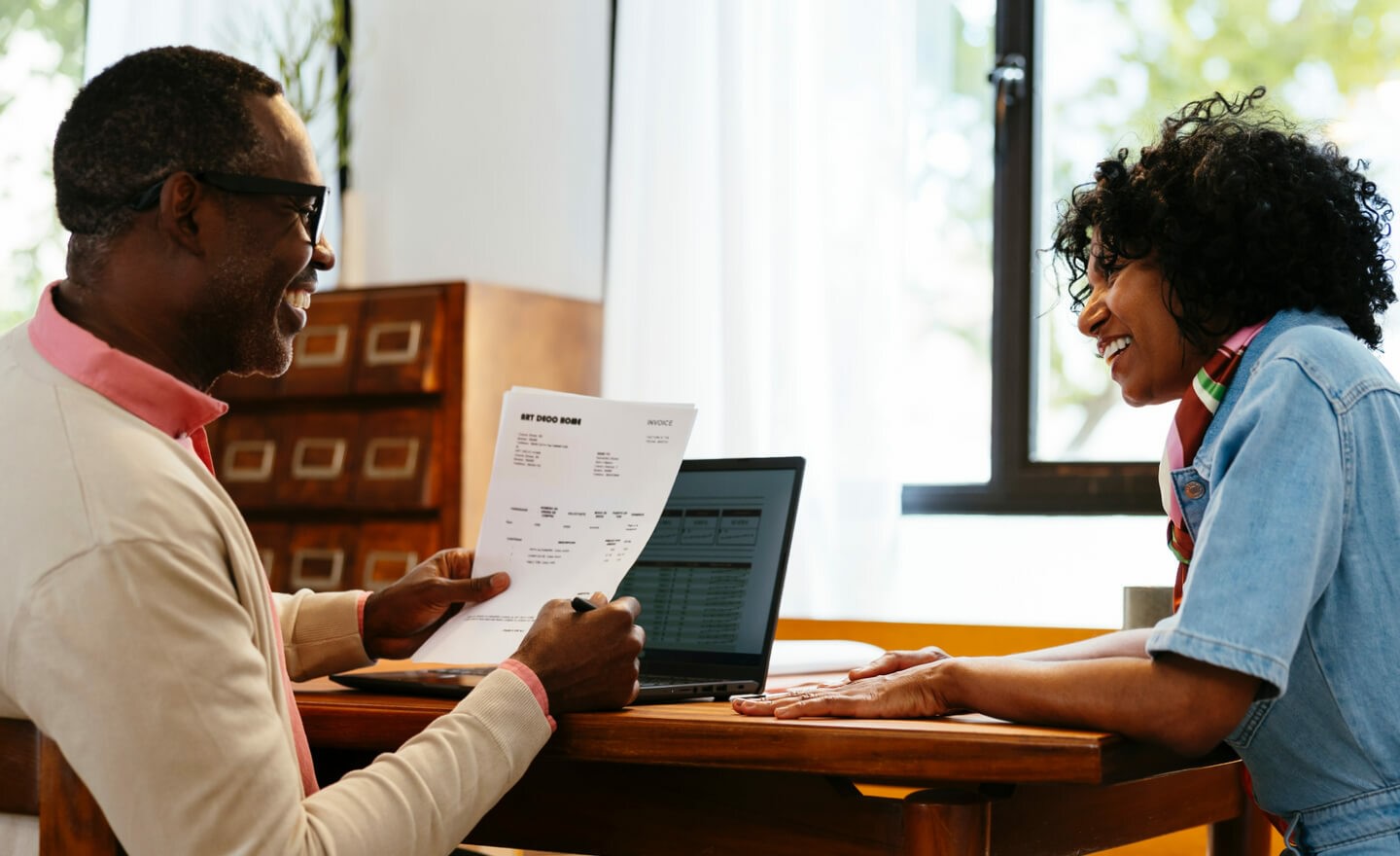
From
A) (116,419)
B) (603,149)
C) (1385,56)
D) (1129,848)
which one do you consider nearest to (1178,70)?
(1385,56)

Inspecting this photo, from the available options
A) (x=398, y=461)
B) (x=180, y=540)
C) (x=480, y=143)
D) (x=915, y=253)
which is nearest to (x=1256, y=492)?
(x=180, y=540)

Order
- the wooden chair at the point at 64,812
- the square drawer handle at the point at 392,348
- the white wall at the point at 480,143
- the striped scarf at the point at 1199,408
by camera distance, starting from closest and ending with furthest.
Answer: the wooden chair at the point at 64,812 < the striped scarf at the point at 1199,408 < the square drawer handle at the point at 392,348 < the white wall at the point at 480,143

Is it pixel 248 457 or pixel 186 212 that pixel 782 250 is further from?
pixel 186 212

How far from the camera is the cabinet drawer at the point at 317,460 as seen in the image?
338 centimetres

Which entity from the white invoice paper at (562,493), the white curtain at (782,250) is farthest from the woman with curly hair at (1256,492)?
the white curtain at (782,250)

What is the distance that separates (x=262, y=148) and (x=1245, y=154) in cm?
93

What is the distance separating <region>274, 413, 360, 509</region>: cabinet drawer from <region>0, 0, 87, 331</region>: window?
150cm

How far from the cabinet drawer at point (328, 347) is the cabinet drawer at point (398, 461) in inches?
4.8

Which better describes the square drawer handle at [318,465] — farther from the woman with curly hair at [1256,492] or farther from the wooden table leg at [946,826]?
the wooden table leg at [946,826]

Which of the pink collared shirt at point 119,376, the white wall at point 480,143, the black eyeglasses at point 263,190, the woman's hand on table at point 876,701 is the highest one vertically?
the white wall at point 480,143

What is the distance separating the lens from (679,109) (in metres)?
3.39

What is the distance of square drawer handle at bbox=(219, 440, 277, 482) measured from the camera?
3.51 m

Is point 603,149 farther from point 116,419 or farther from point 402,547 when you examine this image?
point 116,419

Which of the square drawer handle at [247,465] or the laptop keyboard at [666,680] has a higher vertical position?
the square drawer handle at [247,465]
